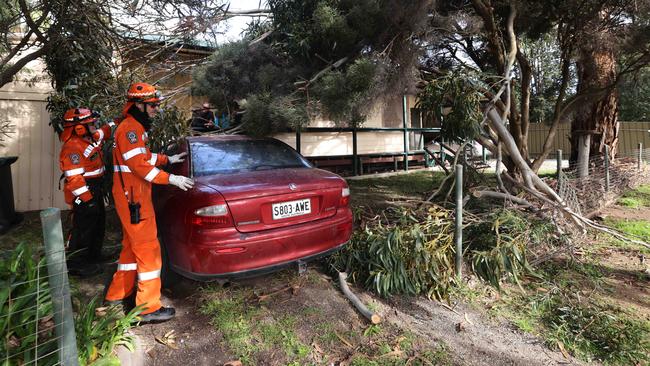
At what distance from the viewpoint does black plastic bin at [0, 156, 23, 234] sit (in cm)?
534

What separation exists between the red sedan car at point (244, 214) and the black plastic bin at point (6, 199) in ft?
10.9

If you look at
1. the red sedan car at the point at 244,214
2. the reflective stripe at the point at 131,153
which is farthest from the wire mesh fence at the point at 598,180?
the reflective stripe at the point at 131,153

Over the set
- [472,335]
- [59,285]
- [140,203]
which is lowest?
[472,335]

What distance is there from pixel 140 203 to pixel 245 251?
857 millimetres

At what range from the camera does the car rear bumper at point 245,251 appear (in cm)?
284

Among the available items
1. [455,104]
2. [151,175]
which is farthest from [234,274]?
[455,104]

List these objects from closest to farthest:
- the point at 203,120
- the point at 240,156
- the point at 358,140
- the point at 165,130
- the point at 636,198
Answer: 1. the point at 240,156
2. the point at 165,130
3. the point at 203,120
4. the point at 636,198
5. the point at 358,140

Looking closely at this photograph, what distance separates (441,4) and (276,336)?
5408 mm

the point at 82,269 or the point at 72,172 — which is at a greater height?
Answer: the point at 72,172

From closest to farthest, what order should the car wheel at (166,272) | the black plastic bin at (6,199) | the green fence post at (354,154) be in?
the car wheel at (166,272) → the black plastic bin at (6,199) → the green fence post at (354,154)

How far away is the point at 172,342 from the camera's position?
2762 mm

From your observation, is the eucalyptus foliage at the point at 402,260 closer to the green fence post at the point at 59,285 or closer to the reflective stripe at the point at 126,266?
the reflective stripe at the point at 126,266

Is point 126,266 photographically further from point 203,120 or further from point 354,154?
point 354,154

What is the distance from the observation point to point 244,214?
2.95 m
